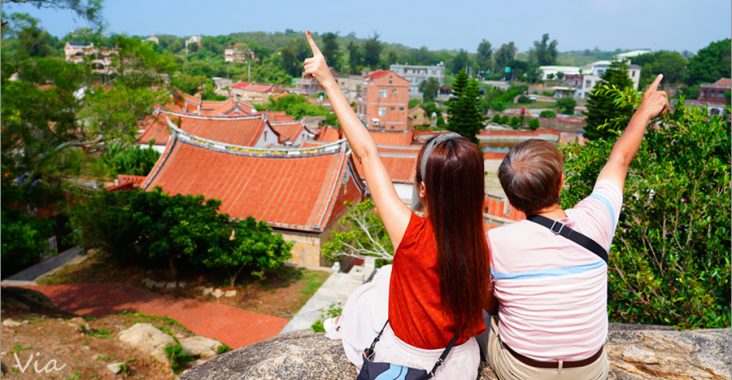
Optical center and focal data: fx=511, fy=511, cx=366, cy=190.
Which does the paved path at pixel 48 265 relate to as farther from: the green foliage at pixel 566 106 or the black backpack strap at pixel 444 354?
the green foliage at pixel 566 106

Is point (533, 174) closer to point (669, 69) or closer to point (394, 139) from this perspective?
point (394, 139)

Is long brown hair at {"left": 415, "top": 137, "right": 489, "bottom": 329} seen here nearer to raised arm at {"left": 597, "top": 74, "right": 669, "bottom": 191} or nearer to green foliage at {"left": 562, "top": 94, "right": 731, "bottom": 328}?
raised arm at {"left": 597, "top": 74, "right": 669, "bottom": 191}

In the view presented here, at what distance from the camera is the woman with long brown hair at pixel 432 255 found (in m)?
1.74

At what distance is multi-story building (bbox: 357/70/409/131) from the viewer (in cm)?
4597

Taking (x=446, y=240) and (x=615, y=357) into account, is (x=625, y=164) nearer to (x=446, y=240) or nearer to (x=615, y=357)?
(x=446, y=240)

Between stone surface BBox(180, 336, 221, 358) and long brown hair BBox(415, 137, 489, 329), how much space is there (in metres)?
6.60

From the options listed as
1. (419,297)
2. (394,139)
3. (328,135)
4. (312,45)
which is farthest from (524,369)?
(328,135)

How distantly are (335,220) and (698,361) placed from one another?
36.8ft

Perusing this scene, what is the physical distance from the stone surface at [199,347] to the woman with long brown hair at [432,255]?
6.21 m

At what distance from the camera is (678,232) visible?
155 inches

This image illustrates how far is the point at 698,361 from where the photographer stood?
278cm

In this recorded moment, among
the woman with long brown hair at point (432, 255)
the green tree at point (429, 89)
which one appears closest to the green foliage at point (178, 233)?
the woman with long brown hair at point (432, 255)

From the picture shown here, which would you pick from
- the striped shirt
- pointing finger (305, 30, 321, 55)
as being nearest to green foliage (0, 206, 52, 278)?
pointing finger (305, 30, 321, 55)

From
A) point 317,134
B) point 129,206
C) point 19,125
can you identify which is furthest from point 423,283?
point 317,134
